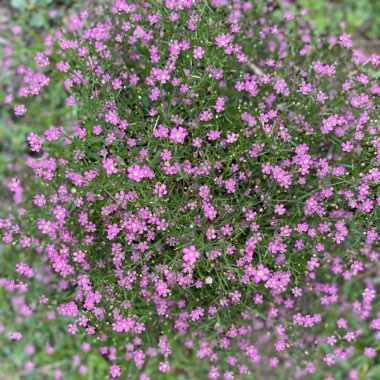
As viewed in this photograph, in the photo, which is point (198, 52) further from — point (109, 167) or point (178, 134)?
point (109, 167)

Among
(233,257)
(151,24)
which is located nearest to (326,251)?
(233,257)

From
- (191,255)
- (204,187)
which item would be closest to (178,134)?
(204,187)

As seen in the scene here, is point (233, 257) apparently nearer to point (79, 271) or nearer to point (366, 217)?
point (366, 217)

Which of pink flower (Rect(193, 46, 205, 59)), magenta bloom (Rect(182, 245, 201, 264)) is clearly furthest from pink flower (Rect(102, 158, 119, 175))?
pink flower (Rect(193, 46, 205, 59))

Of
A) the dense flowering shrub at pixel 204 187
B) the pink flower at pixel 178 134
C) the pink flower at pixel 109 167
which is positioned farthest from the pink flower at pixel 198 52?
the pink flower at pixel 109 167

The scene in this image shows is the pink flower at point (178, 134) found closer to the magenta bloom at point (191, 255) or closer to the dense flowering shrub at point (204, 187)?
the dense flowering shrub at point (204, 187)

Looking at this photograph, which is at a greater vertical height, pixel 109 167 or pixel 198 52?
pixel 198 52

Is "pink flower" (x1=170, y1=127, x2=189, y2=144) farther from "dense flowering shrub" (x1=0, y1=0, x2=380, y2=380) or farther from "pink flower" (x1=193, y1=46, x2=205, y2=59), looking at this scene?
"pink flower" (x1=193, y1=46, x2=205, y2=59)

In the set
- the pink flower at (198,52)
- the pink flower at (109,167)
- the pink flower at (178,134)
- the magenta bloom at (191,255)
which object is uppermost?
the pink flower at (198,52)
